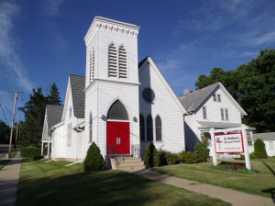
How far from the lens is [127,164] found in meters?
14.2

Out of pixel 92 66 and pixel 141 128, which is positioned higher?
pixel 92 66

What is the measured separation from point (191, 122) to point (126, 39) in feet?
43.4

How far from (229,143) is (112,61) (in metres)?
9.42

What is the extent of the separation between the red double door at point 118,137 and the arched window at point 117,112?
16.4 inches

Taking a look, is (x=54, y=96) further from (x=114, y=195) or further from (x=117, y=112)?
(x=114, y=195)

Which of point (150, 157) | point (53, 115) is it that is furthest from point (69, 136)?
point (53, 115)

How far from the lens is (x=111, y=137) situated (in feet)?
52.3

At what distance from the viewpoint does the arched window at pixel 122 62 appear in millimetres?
17491

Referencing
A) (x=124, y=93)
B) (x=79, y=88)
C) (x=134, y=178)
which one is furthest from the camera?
(x=79, y=88)

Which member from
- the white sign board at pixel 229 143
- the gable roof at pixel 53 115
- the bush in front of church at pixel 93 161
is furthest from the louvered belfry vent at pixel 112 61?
the gable roof at pixel 53 115

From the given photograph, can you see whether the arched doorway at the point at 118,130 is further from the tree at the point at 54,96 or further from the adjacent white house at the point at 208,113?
the tree at the point at 54,96

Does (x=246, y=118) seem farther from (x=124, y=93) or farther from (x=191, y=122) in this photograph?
(x=124, y=93)

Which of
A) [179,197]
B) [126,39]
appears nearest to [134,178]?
[179,197]

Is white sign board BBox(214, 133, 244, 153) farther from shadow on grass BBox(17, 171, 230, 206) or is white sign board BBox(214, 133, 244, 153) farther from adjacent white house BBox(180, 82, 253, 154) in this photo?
adjacent white house BBox(180, 82, 253, 154)
